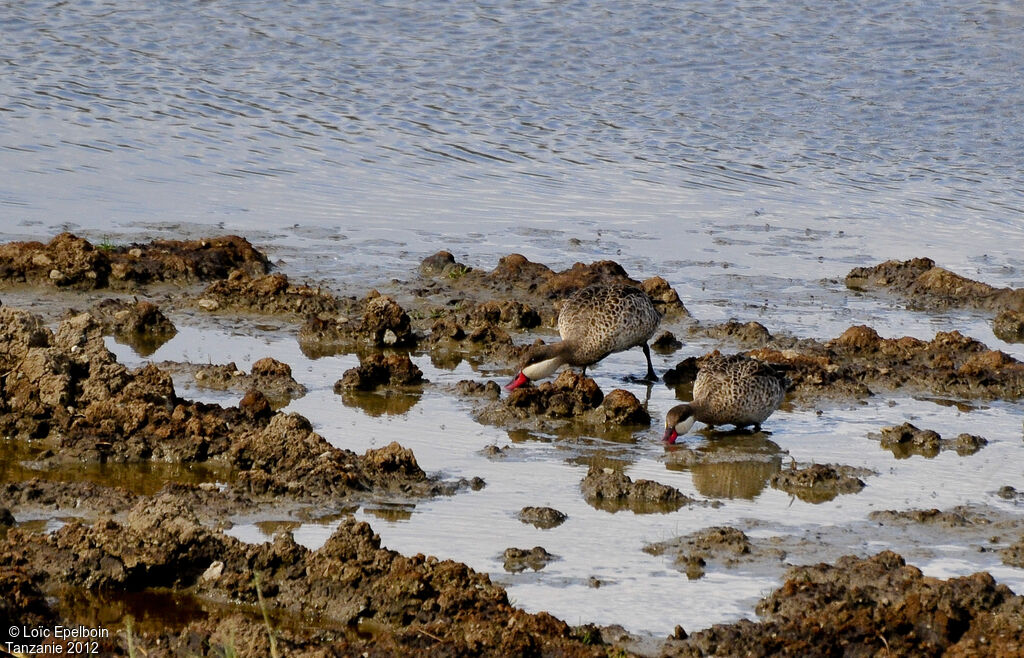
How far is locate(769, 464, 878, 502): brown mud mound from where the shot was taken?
8664 millimetres

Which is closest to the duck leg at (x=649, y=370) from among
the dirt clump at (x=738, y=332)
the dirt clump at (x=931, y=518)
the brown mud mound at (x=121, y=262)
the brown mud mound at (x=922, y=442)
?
the dirt clump at (x=738, y=332)

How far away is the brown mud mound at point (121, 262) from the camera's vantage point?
499 inches

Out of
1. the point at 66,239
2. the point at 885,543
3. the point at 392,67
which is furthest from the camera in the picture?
the point at 392,67

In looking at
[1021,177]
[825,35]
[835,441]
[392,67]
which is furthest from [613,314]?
[825,35]

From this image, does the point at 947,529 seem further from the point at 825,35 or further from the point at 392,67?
the point at 825,35

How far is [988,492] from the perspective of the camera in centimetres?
867

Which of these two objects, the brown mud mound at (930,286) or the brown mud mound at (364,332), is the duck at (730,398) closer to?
the brown mud mound at (364,332)

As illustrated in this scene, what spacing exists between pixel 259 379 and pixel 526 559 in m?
3.60

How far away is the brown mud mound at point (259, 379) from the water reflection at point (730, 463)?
102 inches

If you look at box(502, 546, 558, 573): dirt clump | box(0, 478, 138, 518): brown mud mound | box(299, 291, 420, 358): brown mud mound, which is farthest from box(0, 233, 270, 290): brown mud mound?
box(502, 546, 558, 573): dirt clump

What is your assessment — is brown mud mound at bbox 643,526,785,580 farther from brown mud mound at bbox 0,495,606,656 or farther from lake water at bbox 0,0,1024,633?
brown mud mound at bbox 0,495,606,656

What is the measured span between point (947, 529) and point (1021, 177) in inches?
424

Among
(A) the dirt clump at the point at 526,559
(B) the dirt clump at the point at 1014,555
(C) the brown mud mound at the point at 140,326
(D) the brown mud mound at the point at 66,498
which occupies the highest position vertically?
(B) the dirt clump at the point at 1014,555

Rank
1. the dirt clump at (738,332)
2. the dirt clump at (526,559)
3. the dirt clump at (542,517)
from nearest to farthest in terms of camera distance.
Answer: the dirt clump at (526,559) < the dirt clump at (542,517) < the dirt clump at (738,332)
